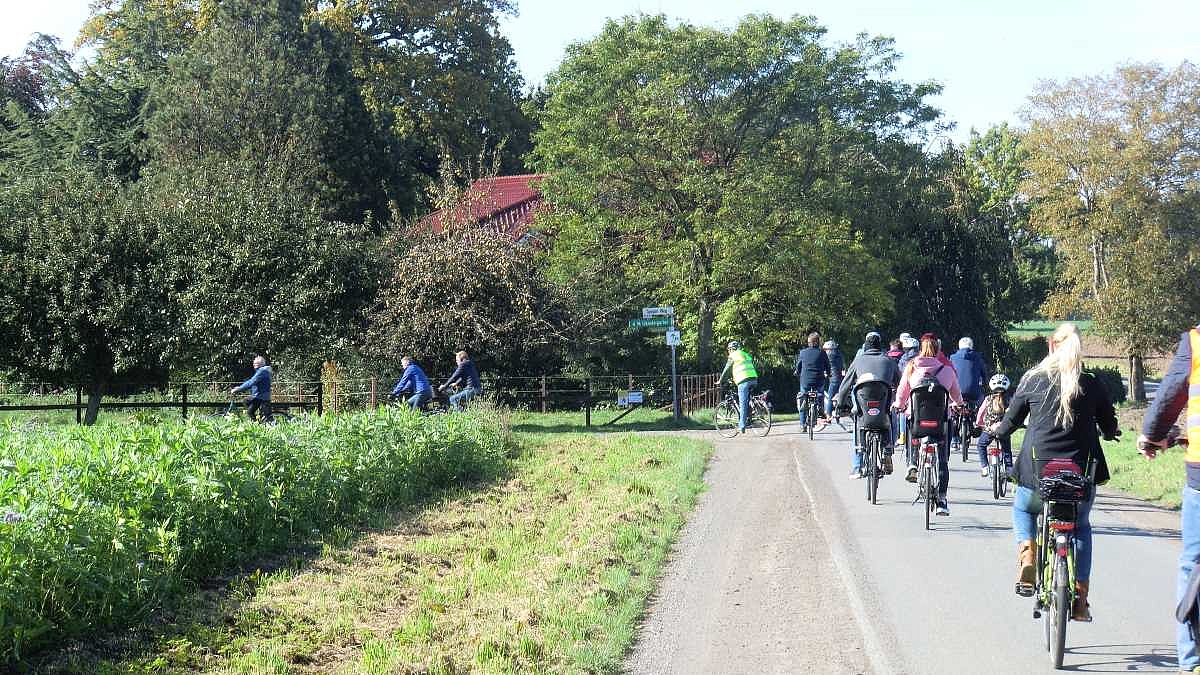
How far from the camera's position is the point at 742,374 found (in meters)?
21.4

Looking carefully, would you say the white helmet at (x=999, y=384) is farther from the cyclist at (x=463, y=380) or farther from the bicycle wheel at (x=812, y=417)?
the cyclist at (x=463, y=380)

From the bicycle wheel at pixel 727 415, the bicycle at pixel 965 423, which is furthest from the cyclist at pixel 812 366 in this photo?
the bicycle at pixel 965 423

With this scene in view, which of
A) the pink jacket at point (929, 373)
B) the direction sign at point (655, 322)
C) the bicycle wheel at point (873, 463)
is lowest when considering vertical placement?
the bicycle wheel at point (873, 463)

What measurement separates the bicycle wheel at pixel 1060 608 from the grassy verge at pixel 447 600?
251cm

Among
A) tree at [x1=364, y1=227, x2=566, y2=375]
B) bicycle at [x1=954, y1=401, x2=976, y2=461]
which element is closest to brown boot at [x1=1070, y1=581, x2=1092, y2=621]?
bicycle at [x1=954, y1=401, x2=976, y2=461]

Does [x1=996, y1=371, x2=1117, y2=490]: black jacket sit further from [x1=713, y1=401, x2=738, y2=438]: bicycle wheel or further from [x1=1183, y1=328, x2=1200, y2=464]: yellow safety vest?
[x1=713, y1=401, x2=738, y2=438]: bicycle wheel

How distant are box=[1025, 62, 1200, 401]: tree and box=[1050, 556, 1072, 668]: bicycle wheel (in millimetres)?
45533

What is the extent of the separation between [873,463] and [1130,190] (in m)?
41.5

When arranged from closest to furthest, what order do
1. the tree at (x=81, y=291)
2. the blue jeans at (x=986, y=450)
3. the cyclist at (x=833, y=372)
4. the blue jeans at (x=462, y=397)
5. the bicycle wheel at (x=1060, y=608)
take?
the bicycle wheel at (x=1060, y=608)
the blue jeans at (x=986, y=450)
the cyclist at (x=833, y=372)
the blue jeans at (x=462, y=397)
the tree at (x=81, y=291)

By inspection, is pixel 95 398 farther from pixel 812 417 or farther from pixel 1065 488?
pixel 1065 488

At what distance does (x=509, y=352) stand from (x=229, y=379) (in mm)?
7506

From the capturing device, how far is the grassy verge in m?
7.11

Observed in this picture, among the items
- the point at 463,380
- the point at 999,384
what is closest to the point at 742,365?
the point at 463,380

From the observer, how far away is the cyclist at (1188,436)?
18.3 ft
